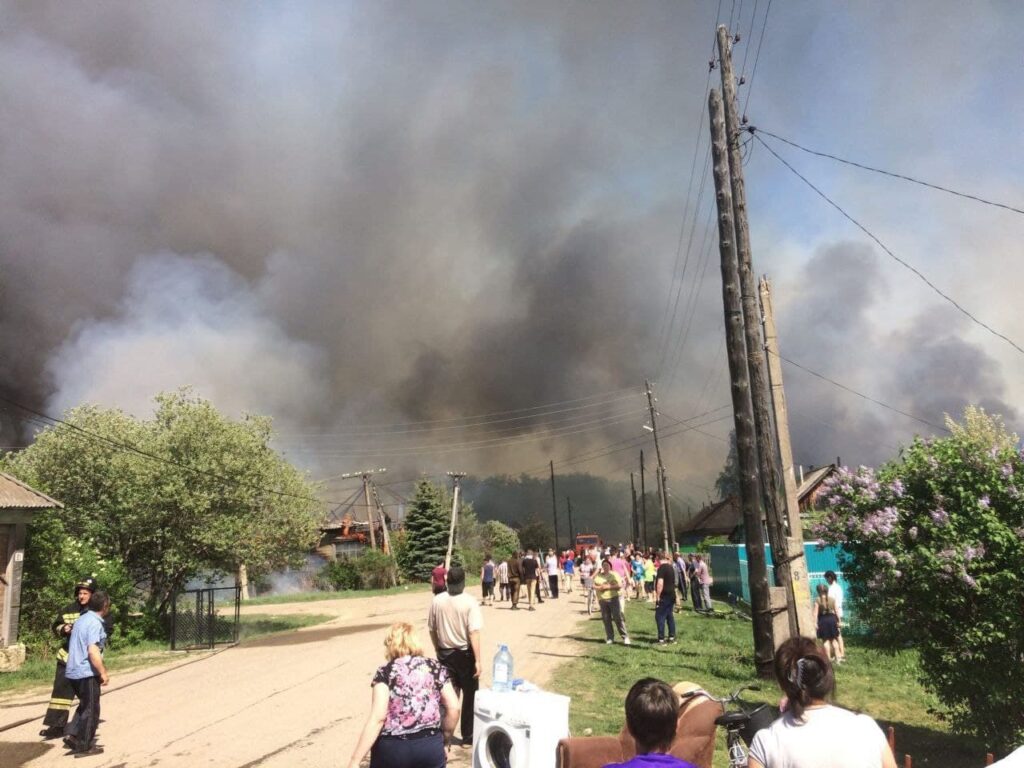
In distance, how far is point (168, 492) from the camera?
18.7 m

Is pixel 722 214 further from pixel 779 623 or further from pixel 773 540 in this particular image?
pixel 779 623

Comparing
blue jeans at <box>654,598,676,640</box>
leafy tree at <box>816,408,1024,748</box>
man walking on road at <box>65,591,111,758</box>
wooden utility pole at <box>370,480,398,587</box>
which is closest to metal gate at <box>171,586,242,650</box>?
man walking on road at <box>65,591,111,758</box>

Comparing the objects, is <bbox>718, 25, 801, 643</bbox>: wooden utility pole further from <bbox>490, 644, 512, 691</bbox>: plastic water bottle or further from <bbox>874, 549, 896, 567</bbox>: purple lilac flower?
<bbox>490, 644, 512, 691</bbox>: plastic water bottle

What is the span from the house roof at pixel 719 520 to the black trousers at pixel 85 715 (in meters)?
48.5

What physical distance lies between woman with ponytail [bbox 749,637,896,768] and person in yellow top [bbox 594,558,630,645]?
32.7 ft

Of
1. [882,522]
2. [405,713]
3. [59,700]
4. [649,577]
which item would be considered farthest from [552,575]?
[405,713]

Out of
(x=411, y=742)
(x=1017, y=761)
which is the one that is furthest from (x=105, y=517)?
(x=1017, y=761)

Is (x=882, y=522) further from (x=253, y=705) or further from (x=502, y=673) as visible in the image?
(x=253, y=705)

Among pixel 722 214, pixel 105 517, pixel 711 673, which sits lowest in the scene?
pixel 711 673

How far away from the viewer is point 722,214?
10.6m

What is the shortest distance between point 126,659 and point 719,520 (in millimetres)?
Result: 46549

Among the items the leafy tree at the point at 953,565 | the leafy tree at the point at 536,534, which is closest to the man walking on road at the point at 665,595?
the leafy tree at the point at 953,565

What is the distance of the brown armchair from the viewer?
9.60ft

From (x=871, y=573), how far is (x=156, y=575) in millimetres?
19286
